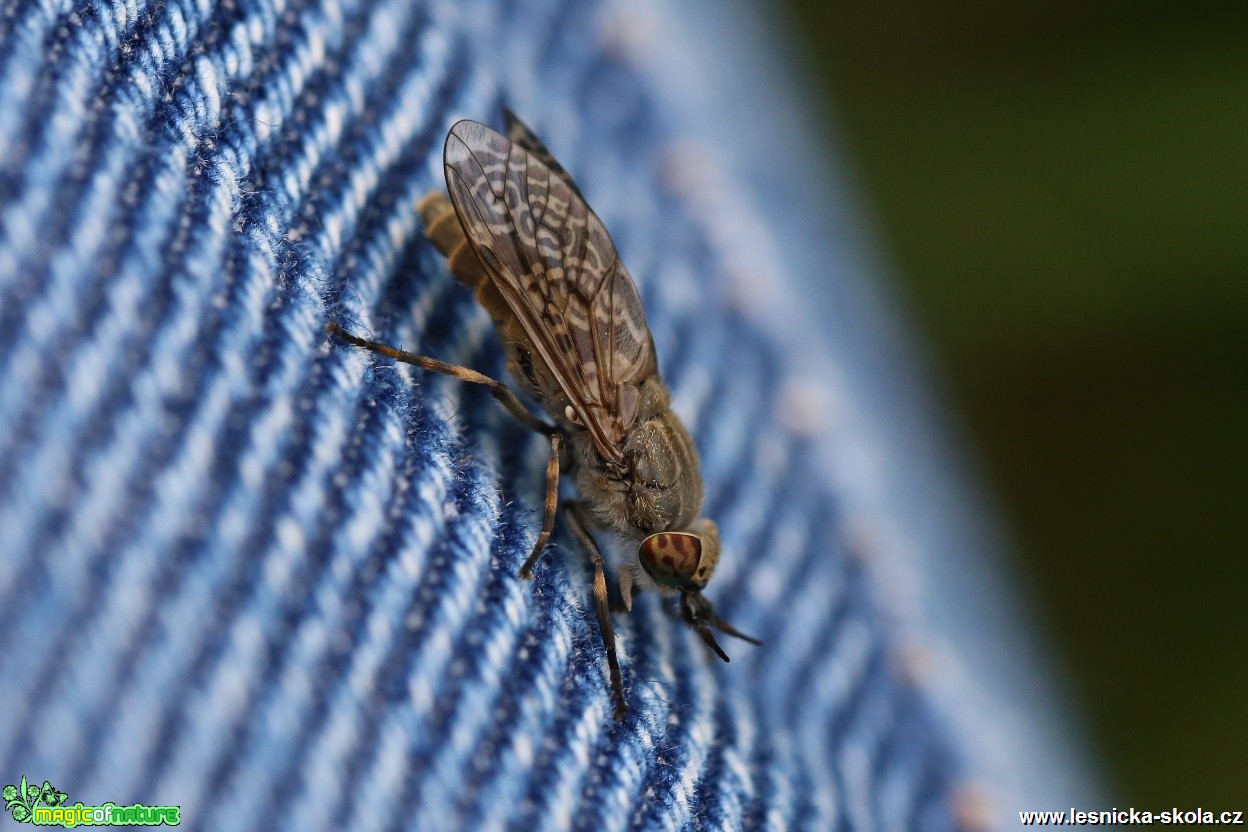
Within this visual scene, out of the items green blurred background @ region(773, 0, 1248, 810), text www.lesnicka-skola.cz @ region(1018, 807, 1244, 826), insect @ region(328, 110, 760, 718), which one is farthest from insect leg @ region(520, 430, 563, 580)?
green blurred background @ region(773, 0, 1248, 810)

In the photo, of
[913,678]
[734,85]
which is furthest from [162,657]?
[734,85]

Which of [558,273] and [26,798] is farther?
[558,273]

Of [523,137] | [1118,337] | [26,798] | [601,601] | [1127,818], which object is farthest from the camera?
[1118,337]

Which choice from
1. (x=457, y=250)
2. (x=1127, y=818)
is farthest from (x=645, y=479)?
(x=1127, y=818)

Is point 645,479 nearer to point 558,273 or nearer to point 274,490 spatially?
point 558,273

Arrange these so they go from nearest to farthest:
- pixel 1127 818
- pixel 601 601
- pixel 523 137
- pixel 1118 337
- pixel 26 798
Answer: pixel 26 798 < pixel 601 601 < pixel 523 137 < pixel 1127 818 < pixel 1118 337

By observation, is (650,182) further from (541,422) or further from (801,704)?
(801,704)

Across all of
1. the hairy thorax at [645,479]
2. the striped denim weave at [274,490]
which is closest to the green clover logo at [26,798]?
the striped denim weave at [274,490]
